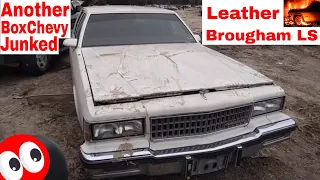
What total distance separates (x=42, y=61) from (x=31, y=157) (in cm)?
470

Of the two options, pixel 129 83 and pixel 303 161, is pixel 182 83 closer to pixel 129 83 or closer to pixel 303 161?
pixel 129 83

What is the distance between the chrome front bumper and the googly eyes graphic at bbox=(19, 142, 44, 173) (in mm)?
574

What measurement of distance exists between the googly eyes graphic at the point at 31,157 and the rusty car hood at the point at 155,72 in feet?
2.27

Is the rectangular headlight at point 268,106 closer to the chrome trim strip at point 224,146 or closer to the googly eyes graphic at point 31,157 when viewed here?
the chrome trim strip at point 224,146

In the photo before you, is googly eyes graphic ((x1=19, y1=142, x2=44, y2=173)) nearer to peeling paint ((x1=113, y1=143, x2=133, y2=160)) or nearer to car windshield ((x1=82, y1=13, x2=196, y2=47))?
peeling paint ((x1=113, y1=143, x2=133, y2=160))

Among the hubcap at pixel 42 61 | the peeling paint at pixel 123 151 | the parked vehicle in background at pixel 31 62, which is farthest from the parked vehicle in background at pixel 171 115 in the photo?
the hubcap at pixel 42 61

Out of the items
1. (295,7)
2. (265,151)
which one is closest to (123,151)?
(265,151)

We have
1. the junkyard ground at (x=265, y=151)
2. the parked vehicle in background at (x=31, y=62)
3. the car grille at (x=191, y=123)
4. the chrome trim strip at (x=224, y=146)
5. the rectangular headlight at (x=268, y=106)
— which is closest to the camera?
the chrome trim strip at (x=224, y=146)

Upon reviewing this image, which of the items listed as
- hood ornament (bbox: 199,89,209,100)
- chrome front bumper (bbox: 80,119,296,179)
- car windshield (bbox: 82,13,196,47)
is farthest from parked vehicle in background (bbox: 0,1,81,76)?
hood ornament (bbox: 199,89,209,100)

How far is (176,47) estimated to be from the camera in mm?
3508

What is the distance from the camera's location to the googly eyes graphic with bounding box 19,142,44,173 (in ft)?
4.69

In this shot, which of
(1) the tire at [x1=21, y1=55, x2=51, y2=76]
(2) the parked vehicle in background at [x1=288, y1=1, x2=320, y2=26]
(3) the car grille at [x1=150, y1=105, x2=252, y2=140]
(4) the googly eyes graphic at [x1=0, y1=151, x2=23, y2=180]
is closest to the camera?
(4) the googly eyes graphic at [x1=0, y1=151, x2=23, y2=180]

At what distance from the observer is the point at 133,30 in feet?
12.0

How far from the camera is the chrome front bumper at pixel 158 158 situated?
6.71 ft
